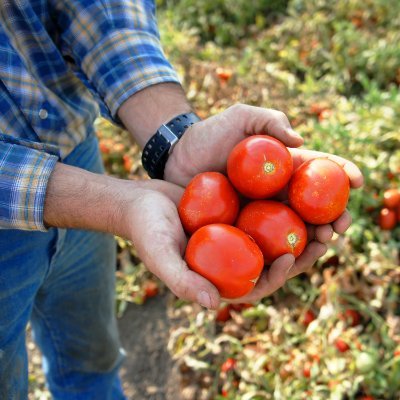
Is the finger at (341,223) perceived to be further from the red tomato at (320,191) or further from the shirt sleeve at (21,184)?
the shirt sleeve at (21,184)

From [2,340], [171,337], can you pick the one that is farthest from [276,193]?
[171,337]

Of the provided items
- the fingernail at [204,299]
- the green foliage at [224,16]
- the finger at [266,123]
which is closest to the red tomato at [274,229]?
the finger at [266,123]

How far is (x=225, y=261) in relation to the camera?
5.55 feet

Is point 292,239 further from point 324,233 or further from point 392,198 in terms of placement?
point 392,198

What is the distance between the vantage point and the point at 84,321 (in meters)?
2.53

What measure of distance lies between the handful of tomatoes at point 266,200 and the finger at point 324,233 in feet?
0.08

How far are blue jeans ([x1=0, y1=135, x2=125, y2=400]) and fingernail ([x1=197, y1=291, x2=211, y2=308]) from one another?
2.53ft

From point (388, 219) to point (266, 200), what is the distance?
156 cm

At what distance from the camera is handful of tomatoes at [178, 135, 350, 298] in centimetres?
185

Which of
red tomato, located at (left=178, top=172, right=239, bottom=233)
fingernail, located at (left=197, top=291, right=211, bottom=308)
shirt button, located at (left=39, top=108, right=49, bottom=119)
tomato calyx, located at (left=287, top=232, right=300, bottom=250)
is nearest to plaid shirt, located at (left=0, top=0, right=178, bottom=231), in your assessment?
shirt button, located at (left=39, top=108, right=49, bottom=119)

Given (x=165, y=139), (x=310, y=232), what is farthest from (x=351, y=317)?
(x=165, y=139)

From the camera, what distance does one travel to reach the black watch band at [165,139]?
2152mm

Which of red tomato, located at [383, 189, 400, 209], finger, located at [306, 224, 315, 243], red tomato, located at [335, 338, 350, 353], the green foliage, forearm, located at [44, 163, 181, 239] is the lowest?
red tomato, located at [335, 338, 350, 353]

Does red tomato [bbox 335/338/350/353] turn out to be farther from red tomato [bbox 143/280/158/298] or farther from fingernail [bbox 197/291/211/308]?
fingernail [bbox 197/291/211/308]
